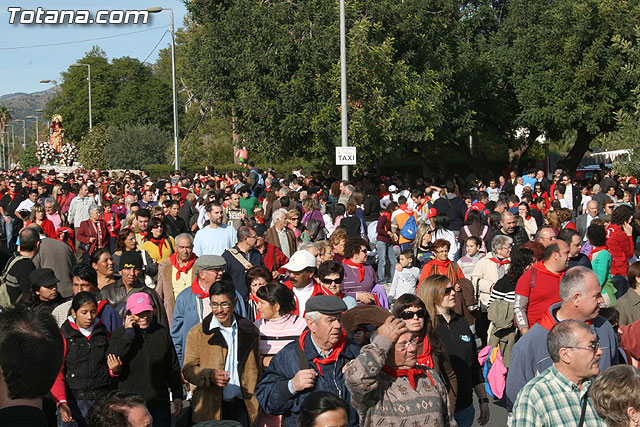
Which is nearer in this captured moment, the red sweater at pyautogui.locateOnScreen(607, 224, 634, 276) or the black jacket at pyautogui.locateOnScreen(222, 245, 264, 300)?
the black jacket at pyautogui.locateOnScreen(222, 245, 264, 300)

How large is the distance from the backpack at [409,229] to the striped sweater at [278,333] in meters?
8.25

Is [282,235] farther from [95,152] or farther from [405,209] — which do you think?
[95,152]

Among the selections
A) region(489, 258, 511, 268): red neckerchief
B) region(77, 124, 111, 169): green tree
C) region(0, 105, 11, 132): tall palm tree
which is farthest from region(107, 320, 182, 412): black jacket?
region(0, 105, 11, 132): tall palm tree

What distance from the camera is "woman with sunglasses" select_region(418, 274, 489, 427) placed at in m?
5.79

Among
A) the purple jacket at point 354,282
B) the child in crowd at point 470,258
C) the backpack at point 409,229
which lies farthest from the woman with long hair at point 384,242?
the purple jacket at point 354,282

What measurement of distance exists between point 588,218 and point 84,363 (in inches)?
400

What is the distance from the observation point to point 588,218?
13961 millimetres

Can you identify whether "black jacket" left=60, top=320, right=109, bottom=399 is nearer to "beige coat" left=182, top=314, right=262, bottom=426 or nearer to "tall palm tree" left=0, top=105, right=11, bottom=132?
"beige coat" left=182, top=314, right=262, bottom=426

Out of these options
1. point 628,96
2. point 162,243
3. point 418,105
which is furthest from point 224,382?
point 628,96

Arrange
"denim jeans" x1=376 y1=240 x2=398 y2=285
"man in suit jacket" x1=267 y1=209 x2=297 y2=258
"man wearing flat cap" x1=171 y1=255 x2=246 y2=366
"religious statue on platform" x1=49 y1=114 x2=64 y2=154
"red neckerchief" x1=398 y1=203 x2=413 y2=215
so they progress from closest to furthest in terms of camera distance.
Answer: "man wearing flat cap" x1=171 y1=255 x2=246 y2=366
"man in suit jacket" x1=267 y1=209 x2=297 y2=258
"red neckerchief" x1=398 y1=203 x2=413 y2=215
"denim jeans" x1=376 y1=240 x2=398 y2=285
"religious statue on platform" x1=49 y1=114 x2=64 y2=154

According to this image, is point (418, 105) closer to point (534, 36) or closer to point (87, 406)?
point (534, 36)

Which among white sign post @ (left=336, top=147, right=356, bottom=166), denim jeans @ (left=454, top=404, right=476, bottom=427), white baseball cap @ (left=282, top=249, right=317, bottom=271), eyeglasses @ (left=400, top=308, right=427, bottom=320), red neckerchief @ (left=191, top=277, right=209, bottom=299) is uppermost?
white sign post @ (left=336, top=147, right=356, bottom=166)

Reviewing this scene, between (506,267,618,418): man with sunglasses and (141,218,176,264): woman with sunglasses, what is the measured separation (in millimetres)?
5477

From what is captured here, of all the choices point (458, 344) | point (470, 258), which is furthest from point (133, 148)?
point (458, 344)
